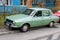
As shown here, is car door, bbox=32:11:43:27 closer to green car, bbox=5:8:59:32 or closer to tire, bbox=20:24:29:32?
green car, bbox=5:8:59:32

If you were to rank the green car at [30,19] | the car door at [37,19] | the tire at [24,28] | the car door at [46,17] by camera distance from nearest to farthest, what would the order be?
the green car at [30,19]
the tire at [24,28]
the car door at [37,19]
the car door at [46,17]

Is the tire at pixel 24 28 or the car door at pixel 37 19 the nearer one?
the tire at pixel 24 28

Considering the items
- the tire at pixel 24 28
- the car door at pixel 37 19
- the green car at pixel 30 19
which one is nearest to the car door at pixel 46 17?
the green car at pixel 30 19

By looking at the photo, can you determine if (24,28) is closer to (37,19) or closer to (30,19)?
(30,19)

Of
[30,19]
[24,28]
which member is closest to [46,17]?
[30,19]

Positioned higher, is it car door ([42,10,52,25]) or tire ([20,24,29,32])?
car door ([42,10,52,25])

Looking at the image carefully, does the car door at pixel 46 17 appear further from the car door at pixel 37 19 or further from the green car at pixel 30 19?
the car door at pixel 37 19

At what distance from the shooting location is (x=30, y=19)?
492 inches

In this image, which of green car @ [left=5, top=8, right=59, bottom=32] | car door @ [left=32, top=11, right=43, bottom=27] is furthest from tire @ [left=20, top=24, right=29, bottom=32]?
car door @ [left=32, top=11, right=43, bottom=27]

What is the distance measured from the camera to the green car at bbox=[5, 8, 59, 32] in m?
11.9

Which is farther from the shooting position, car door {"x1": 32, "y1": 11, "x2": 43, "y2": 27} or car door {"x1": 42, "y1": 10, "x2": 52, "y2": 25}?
car door {"x1": 42, "y1": 10, "x2": 52, "y2": 25}

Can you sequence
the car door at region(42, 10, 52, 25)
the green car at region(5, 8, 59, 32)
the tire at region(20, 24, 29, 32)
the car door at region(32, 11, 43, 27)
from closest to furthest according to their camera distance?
the green car at region(5, 8, 59, 32)
the tire at region(20, 24, 29, 32)
the car door at region(32, 11, 43, 27)
the car door at region(42, 10, 52, 25)

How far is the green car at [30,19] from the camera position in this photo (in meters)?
11.9

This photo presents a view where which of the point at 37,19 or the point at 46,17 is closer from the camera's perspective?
the point at 37,19
